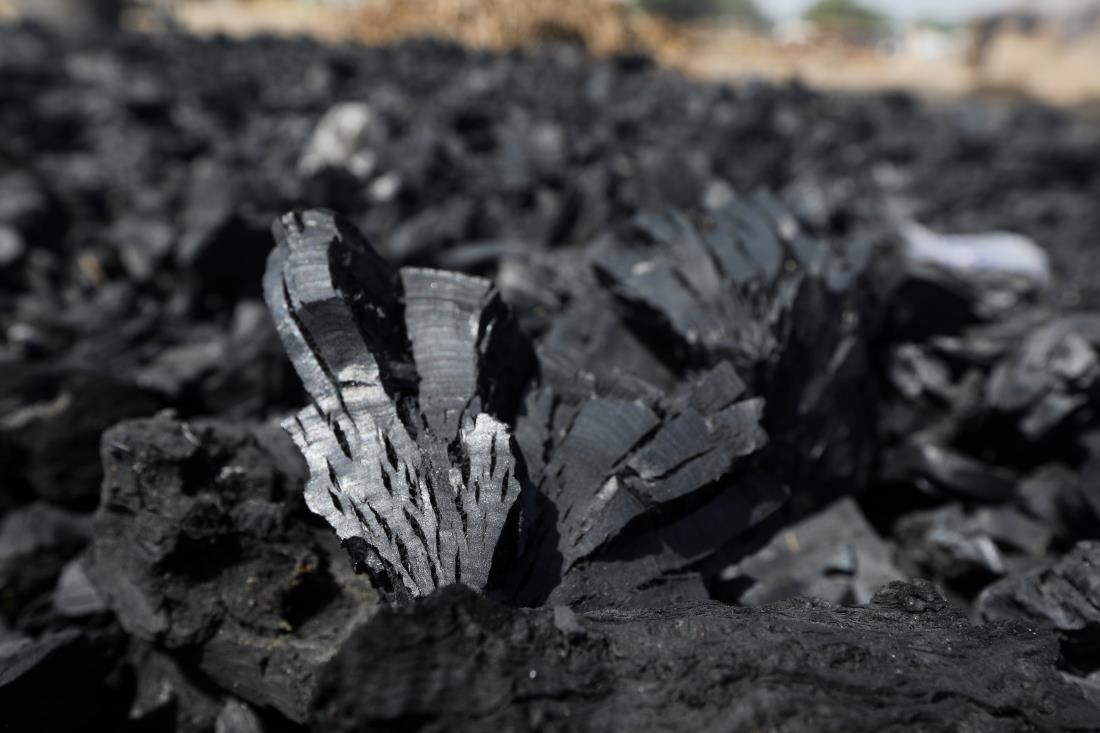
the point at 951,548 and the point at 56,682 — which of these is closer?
the point at 56,682

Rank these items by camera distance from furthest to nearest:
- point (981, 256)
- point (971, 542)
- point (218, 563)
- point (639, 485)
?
point (981, 256) < point (971, 542) < point (218, 563) < point (639, 485)

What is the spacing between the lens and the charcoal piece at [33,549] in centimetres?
220

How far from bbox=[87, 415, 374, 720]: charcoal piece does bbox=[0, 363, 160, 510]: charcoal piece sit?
24.0 inches

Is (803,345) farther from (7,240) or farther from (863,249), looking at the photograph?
(7,240)

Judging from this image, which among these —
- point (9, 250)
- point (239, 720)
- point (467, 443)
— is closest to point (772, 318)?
point (467, 443)

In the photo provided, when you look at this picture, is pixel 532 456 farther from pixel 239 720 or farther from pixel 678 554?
pixel 239 720

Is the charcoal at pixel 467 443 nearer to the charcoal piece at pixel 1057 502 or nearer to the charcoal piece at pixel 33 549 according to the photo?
the charcoal piece at pixel 1057 502

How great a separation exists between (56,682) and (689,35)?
575 inches

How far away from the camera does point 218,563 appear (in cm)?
178

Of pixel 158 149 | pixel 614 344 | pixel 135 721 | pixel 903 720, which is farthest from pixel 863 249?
pixel 158 149

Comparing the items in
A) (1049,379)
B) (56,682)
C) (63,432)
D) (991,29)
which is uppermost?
(991,29)

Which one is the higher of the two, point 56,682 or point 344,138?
point 344,138

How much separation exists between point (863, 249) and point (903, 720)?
1911 mm

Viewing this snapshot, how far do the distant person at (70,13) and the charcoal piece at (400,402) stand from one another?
837cm
